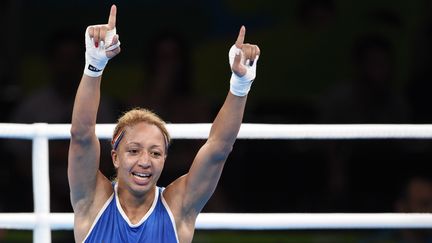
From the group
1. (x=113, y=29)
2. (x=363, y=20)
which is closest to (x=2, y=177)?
(x=363, y=20)

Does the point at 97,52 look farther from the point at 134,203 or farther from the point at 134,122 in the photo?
the point at 134,203

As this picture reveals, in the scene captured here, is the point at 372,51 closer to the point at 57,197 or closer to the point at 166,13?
the point at 166,13

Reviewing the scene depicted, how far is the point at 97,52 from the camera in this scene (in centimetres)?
334

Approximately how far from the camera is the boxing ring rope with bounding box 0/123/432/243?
4.12m

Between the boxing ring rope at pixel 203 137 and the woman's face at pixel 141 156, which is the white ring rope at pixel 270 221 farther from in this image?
the woman's face at pixel 141 156

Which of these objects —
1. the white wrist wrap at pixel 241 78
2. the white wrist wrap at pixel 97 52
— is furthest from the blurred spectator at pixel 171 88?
the white wrist wrap at pixel 97 52

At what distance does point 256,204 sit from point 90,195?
3027mm

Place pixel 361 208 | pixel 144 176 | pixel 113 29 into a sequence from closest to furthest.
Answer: pixel 113 29, pixel 144 176, pixel 361 208

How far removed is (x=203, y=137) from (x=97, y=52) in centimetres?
93

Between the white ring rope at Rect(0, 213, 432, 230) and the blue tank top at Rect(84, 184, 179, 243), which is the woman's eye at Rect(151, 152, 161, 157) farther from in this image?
the white ring rope at Rect(0, 213, 432, 230)

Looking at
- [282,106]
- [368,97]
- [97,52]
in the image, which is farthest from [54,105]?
[97,52]

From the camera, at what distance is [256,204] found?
6.50 metres

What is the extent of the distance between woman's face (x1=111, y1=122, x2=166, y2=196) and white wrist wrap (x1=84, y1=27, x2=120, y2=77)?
30 cm

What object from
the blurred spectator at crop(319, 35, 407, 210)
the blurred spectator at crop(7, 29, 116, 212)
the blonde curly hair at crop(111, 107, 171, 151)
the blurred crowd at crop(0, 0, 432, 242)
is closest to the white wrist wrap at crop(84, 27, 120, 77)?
the blonde curly hair at crop(111, 107, 171, 151)
